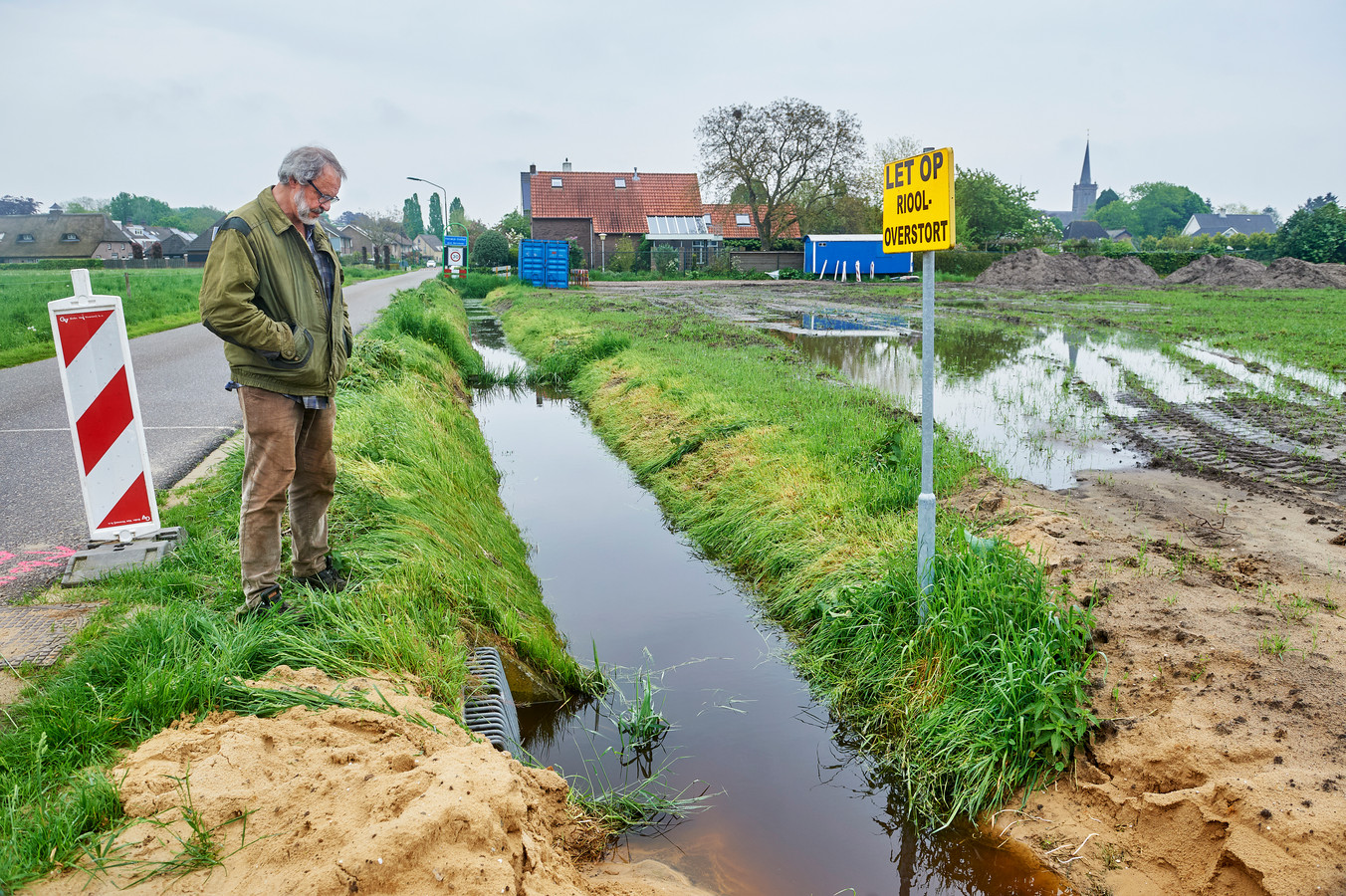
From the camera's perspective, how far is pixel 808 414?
27.1 feet

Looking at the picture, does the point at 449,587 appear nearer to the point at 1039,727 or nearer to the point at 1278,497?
the point at 1039,727

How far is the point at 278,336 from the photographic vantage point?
3.29 meters

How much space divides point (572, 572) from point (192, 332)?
14654 mm

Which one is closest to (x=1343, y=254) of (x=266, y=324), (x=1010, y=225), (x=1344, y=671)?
(x=1010, y=225)

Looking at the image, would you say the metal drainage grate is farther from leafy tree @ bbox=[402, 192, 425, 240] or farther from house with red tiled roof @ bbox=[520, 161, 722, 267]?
leafy tree @ bbox=[402, 192, 425, 240]

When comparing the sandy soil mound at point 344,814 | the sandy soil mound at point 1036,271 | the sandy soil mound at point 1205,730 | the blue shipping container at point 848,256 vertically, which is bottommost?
the sandy soil mound at point 1205,730

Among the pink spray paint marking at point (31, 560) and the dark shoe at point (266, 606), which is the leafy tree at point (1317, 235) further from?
the pink spray paint marking at point (31, 560)

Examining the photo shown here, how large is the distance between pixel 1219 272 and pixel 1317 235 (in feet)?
25.1

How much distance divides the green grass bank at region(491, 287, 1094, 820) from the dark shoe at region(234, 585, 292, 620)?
269 centimetres

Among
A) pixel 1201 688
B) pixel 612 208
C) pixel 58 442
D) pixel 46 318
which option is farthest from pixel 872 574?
pixel 612 208

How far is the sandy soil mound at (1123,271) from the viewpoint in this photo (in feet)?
128

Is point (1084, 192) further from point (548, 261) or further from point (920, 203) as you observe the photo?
point (920, 203)

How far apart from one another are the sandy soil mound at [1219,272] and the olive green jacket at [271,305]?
41.8 metres

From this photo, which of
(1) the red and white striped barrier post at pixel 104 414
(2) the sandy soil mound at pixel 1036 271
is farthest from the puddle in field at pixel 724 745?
(2) the sandy soil mound at pixel 1036 271
